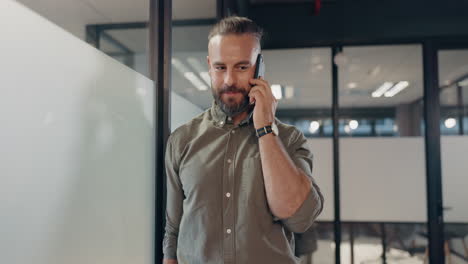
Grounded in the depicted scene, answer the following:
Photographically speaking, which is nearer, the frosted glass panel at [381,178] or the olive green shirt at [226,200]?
the olive green shirt at [226,200]

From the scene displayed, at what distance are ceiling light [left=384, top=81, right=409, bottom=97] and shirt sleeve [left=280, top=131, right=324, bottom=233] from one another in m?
2.61

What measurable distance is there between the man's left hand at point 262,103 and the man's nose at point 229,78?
0.06 metres

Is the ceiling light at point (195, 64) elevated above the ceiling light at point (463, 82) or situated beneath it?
situated beneath

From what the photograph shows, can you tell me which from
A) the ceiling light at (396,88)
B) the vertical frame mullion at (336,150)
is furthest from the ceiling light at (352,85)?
the ceiling light at (396,88)

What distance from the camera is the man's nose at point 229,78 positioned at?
1019 millimetres

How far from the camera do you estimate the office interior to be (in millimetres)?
624

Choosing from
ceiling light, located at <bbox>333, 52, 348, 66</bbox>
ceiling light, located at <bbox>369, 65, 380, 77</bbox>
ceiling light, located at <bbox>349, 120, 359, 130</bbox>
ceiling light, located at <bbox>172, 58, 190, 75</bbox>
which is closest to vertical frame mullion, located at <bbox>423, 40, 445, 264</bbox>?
ceiling light, located at <bbox>369, 65, 380, 77</bbox>

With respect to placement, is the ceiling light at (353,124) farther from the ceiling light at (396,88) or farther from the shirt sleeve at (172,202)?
the shirt sleeve at (172,202)

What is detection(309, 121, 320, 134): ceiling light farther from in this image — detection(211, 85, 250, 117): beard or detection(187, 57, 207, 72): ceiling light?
detection(211, 85, 250, 117): beard

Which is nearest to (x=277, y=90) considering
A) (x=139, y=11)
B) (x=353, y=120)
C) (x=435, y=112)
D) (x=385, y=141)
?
(x=353, y=120)

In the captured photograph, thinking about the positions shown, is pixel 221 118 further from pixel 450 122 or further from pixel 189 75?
pixel 450 122

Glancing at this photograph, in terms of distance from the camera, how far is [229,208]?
101 cm

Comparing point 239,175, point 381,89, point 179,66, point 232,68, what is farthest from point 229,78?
point 381,89

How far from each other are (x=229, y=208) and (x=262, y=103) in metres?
0.33
